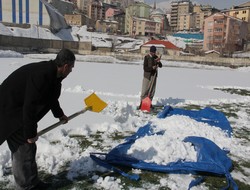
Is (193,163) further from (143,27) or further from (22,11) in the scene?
(143,27)

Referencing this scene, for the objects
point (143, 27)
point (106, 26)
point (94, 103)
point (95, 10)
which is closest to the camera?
point (94, 103)

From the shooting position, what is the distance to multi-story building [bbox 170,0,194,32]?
124 meters

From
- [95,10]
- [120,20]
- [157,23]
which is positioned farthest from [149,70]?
[95,10]

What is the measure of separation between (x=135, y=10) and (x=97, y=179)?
11639cm

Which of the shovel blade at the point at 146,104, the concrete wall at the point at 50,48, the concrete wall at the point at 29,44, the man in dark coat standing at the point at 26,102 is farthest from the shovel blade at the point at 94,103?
the concrete wall at the point at 29,44

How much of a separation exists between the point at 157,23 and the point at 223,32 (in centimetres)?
3681

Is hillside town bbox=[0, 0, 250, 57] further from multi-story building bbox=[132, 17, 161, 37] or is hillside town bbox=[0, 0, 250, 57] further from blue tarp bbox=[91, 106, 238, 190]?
blue tarp bbox=[91, 106, 238, 190]

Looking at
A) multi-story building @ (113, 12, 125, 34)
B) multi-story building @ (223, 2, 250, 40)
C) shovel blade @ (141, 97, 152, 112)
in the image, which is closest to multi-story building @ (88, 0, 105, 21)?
multi-story building @ (113, 12, 125, 34)

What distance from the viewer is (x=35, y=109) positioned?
2.36 m

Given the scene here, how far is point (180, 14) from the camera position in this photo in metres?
126

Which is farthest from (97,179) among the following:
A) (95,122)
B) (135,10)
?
(135,10)

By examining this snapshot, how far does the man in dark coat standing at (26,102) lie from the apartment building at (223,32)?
68.1 meters

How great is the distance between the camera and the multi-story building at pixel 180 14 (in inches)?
4889

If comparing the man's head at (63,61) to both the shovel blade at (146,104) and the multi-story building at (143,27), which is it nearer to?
the shovel blade at (146,104)
